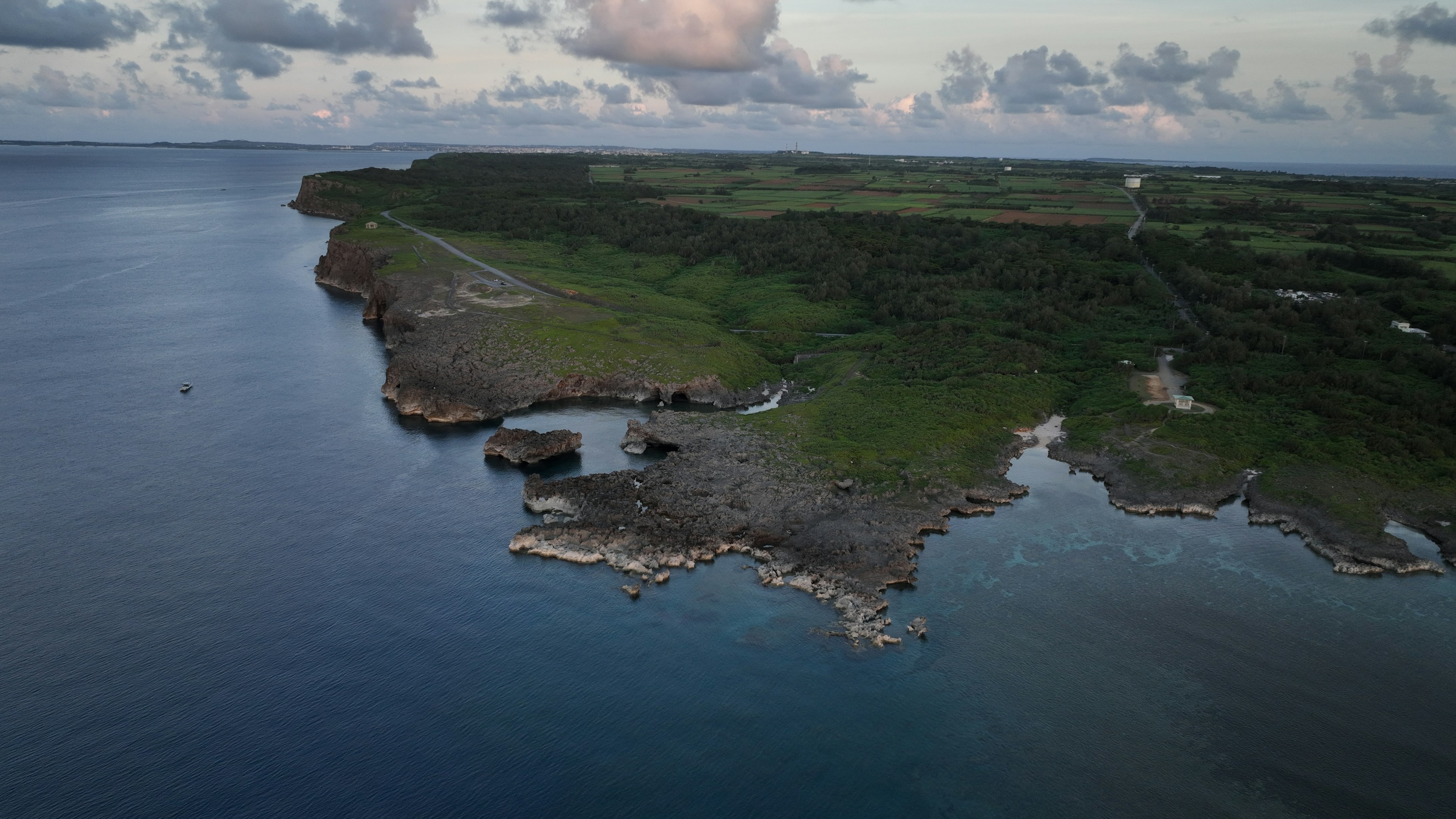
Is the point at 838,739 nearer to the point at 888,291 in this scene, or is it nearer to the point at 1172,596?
the point at 1172,596

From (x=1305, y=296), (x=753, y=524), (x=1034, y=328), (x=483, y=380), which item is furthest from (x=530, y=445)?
(x=1305, y=296)

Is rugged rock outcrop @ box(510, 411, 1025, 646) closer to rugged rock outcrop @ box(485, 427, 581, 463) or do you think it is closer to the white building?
rugged rock outcrop @ box(485, 427, 581, 463)

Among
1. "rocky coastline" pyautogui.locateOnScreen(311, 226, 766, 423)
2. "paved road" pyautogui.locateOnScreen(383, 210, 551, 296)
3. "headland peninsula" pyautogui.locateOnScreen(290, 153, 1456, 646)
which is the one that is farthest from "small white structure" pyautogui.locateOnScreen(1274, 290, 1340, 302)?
"paved road" pyautogui.locateOnScreen(383, 210, 551, 296)

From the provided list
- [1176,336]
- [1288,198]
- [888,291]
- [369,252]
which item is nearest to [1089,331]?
[1176,336]

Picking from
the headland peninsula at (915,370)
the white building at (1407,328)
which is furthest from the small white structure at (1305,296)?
the white building at (1407,328)

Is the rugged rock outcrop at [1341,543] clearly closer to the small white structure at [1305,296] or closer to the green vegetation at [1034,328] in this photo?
the green vegetation at [1034,328]

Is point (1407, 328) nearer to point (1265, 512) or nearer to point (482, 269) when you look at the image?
point (1265, 512)
